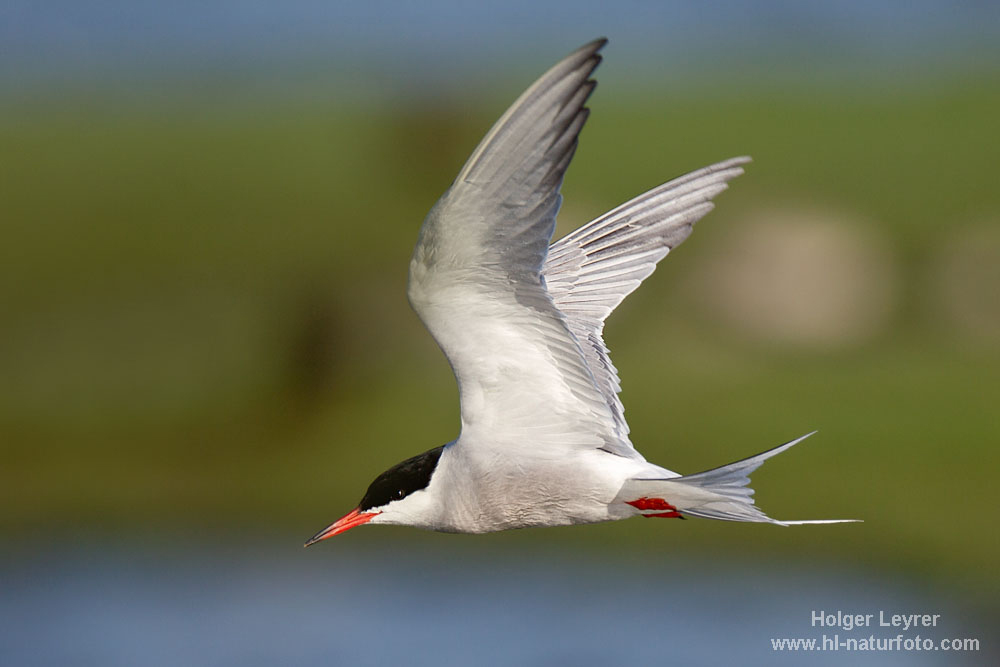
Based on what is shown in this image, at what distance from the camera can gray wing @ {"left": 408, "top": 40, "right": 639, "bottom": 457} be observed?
10.9 feet

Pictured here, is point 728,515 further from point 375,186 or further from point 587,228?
point 375,186

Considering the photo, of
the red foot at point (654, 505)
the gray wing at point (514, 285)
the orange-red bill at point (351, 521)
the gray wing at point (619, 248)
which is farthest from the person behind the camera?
the gray wing at point (619, 248)

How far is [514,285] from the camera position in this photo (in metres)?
3.66

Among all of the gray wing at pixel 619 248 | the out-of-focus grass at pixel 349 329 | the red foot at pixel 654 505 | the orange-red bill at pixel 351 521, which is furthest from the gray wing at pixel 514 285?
the out-of-focus grass at pixel 349 329

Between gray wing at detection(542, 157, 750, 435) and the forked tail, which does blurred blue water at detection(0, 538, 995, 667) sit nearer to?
gray wing at detection(542, 157, 750, 435)

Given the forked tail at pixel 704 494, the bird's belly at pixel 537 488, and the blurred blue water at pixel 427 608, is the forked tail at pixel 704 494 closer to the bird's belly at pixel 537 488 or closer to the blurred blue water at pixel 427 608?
the bird's belly at pixel 537 488

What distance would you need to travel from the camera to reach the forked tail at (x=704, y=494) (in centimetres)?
380

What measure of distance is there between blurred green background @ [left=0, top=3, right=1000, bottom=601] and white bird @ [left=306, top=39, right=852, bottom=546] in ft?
18.7

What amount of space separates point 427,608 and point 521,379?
624cm

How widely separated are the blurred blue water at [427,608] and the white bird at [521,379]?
534cm

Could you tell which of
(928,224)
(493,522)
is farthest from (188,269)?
(493,522)

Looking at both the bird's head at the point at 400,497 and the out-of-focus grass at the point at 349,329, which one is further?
→ the out-of-focus grass at the point at 349,329

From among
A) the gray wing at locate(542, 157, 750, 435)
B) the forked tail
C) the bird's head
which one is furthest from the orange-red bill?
the gray wing at locate(542, 157, 750, 435)

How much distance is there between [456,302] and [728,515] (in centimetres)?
99
